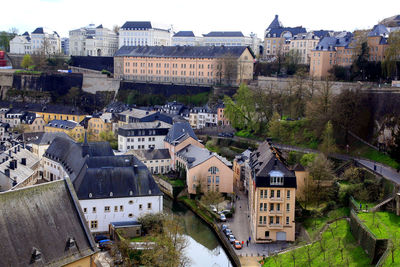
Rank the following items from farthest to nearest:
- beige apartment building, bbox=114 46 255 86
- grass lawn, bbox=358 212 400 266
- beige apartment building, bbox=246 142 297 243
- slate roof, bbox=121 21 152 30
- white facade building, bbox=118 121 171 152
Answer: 1. slate roof, bbox=121 21 152 30
2. beige apartment building, bbox=114 46 255 86
3. white facade building, bbox=118 121 171 152
4. beige apartment building, bbox=246 142 297 243
5. grass lawn, bbox=358 212 400 266

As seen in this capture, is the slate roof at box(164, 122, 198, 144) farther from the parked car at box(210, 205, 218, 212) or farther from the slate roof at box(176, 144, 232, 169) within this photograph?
the parked car at box(210, 205, 218, 212)

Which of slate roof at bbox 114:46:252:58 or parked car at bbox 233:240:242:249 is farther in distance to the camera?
slate roof at bbox 114:46:252:58

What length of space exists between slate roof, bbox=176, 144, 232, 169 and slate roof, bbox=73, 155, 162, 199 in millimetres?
8580

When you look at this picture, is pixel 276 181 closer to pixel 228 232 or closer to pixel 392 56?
pixel 228 232

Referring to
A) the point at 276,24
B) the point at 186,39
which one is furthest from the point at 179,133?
the point at 186,39

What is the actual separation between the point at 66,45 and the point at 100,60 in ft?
193

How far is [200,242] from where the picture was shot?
3425 cm

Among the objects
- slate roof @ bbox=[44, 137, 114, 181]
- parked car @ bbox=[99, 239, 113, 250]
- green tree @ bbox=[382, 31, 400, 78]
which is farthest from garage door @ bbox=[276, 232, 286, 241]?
green tree @ bbox=[382, 31, 400, 78]

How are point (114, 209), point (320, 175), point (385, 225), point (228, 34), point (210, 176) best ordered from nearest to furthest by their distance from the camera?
point (385, 225)
point (114, 209)
point (320, 175)
point (210, 176)
point (228, 34)

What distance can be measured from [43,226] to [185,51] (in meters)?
66.3

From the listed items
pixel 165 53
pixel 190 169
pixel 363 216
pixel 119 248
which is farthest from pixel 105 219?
pixel 165 53

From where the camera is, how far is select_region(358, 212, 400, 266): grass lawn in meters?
23.2

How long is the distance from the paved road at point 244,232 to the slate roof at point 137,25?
247 feet

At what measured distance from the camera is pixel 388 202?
30.5 meters
